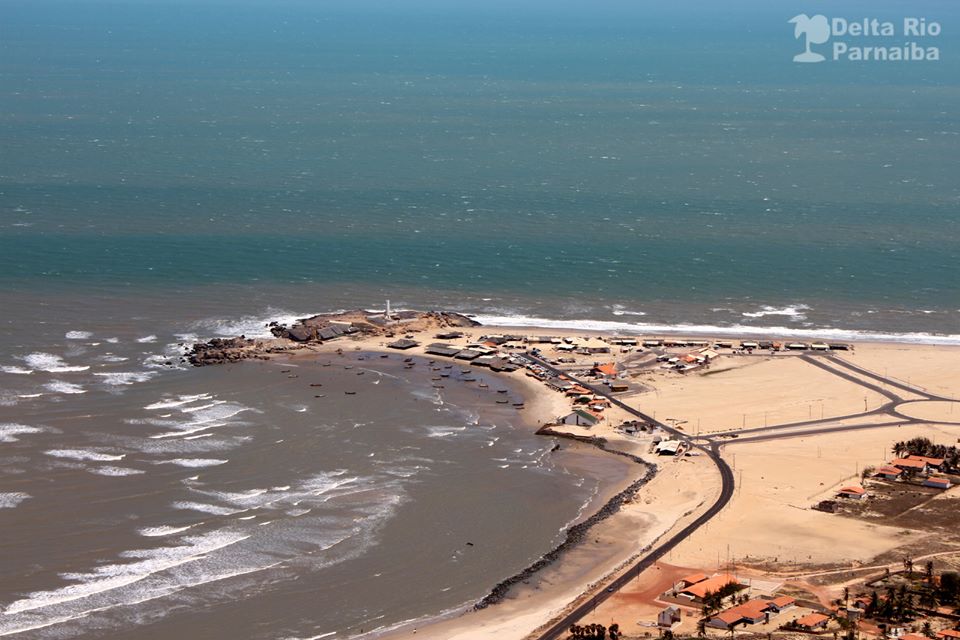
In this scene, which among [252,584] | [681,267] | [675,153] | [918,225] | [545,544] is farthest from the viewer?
[675,153]

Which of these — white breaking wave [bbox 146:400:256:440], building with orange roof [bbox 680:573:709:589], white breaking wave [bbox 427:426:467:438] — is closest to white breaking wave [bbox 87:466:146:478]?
white breaking wave [bbox 146:400:256:440]

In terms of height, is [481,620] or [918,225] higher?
[918,225]

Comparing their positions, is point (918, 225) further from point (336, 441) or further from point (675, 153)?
point (336, 441)

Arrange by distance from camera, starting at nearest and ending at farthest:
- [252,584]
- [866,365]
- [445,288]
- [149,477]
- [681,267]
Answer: [252,584]
[149,477]
[866,365]
[445,288]
[681,267]

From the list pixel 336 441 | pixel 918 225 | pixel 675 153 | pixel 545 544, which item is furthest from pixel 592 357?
pixel 675 153

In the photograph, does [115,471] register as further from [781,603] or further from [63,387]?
[781,603]

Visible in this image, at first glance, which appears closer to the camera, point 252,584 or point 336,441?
point 252,584

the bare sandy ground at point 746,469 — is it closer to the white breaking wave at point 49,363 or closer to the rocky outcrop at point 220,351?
the rocky outcrop at point 220,351

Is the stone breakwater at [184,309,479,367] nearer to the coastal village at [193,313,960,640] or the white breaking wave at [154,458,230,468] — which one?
the coastal village at [193,313,960,640]

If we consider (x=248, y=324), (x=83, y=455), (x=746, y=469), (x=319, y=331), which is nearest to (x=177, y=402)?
(x=83, y=455)
